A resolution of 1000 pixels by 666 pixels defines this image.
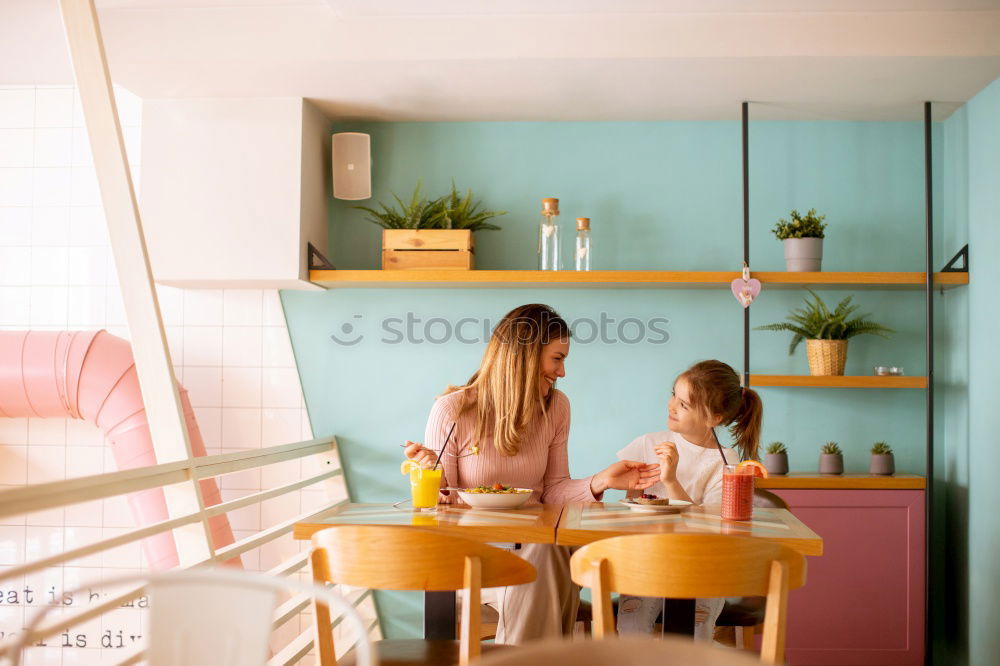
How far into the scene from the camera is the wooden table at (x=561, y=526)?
190 centimetres

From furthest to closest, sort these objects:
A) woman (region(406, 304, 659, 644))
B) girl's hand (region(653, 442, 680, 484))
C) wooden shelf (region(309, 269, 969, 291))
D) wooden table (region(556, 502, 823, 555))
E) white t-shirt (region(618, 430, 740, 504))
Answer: wooden shelf (region(309, 269, 969, 291)) < white t-shirt (region(618, 430, 740, 504)) < woman (region(406, 304, 659, 644)) < girl's hand (region(653, 442, 680, 484)) < wooden table (region(556, 502, 823, 555))

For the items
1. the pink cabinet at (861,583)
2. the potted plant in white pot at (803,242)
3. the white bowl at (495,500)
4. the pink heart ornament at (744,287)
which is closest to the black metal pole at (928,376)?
the pink cabinet at (861,583)

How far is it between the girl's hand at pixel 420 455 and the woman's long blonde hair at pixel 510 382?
0.23 metres

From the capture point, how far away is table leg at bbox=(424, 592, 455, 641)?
215cm

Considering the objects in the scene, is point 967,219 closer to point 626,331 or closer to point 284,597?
point 626,331

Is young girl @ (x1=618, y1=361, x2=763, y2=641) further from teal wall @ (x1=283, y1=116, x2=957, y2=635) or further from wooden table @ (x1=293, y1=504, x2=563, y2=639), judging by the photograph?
teal wall @ (x1=283, y1=116, x2=957, y2=635)

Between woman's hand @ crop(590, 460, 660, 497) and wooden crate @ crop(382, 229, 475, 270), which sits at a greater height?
wooden crate @ crop(382, 229, 475, 270)

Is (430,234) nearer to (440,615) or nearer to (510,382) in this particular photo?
(510,382)

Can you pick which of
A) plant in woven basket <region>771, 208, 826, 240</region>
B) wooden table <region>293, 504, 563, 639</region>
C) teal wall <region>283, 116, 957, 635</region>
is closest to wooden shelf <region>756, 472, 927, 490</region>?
teal wall <region>283, 116, 957, 635</region>

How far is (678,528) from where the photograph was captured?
194 centimetres

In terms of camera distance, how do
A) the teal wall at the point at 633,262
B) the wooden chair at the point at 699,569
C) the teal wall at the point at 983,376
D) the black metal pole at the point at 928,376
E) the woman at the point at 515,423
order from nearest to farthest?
the wooden chair at the point at 699,569 → the woman at the point at 515,423 → the teal wall at the point at 983,376 → the black metal pole at the point at 928,376 → the teal wall at the point at 633,262

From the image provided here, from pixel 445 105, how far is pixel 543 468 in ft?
5.14

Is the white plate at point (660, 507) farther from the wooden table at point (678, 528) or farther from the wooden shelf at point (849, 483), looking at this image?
the wooden shelf at point (849, 483)

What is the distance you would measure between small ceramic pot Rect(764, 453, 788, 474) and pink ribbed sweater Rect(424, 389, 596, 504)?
1.08 metres
